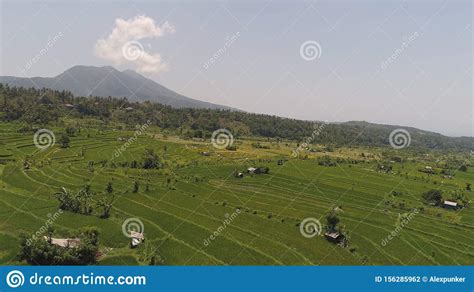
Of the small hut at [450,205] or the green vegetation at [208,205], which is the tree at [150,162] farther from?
the small hut at [450,205]

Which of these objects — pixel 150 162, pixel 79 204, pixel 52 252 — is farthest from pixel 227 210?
pixel 150 162

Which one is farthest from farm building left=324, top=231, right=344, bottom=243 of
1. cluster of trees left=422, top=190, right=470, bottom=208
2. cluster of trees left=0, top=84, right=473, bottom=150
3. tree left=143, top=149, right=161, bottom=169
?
cluster of trees left=0, top=84, right=473, bottom=150

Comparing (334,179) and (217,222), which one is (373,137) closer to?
(334,179)

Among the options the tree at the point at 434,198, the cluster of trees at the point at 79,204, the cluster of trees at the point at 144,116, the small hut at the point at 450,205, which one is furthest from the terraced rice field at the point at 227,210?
the cluster of trees at the point at 144,116

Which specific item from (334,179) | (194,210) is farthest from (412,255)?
(334,179)

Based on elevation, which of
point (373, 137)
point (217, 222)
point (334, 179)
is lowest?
point (217, 222)

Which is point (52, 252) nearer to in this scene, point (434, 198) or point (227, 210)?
point (227, 210)
